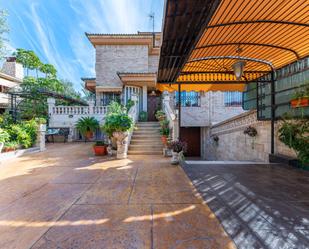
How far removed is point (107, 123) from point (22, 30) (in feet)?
90.4

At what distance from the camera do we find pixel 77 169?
4973mm

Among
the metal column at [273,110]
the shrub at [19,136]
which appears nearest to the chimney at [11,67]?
the shrub at [19,136]

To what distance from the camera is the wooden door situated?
41.8ft

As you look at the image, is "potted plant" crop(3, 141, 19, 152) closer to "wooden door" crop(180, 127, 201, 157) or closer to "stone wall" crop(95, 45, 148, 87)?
"stone wall" crop(95, 45, 148, 87)

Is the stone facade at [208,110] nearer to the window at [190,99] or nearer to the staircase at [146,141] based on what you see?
the window at [190,99]

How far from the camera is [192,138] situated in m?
12.8

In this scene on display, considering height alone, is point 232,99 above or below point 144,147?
above

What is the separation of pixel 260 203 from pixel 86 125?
10963mm

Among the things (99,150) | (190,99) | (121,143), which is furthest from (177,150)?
(190,99)

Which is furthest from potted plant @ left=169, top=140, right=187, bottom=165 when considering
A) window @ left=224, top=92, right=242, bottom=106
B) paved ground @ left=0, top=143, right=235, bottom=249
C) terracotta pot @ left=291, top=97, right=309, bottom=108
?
window @ left=224, top=92, right=242, bottom=106

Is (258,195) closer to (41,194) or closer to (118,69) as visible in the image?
(41,194)

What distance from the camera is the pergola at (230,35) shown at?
271 centimetres

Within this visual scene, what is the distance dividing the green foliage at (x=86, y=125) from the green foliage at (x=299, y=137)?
1035 cm

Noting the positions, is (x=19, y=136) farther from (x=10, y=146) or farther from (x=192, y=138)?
(x=192, y=138)
